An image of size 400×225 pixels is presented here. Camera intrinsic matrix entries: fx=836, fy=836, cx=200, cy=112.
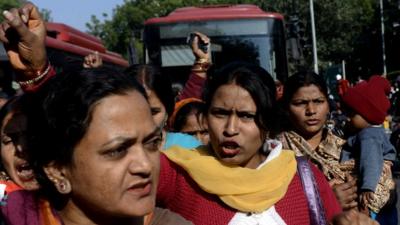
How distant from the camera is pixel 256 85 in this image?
3139 mm

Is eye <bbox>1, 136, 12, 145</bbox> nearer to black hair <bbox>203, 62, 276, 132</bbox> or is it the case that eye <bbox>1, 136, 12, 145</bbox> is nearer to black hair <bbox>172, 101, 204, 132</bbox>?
black hair <bbox>203, 62, 276, 132</bbox>

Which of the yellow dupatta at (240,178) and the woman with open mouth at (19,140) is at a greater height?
the woman with open mouth at (19,140)

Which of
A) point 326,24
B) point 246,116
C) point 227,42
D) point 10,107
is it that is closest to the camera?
point 10,107

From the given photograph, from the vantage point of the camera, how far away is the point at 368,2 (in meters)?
71.3

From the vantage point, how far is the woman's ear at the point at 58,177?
2.07 meters

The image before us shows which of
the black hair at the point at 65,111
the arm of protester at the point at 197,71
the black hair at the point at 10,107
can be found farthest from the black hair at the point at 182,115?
the black hair at the point at 65,111

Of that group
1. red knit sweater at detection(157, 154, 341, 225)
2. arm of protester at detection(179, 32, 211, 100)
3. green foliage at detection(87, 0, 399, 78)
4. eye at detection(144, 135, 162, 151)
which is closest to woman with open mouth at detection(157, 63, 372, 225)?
red knit sweater at detection(157, 154, 341, 225)

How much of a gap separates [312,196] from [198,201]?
41 cm

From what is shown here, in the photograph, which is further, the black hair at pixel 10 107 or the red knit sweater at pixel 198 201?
the red knit sweater at pixel 198 201

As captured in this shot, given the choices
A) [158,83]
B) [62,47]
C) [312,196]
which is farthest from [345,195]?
[62,47]

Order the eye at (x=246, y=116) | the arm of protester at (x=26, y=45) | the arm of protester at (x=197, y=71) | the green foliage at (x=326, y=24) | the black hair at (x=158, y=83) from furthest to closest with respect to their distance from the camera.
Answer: the green foliage at (x=326, y=24), the arm of protester at (x=197, y=71), the black hair at (x=158, y=83), the eye at (x=246, y=116), the arm of protester at (x=26, y=45)

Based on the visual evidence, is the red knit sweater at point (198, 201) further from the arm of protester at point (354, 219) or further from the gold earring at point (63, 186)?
the gold earring at point (63, 186)

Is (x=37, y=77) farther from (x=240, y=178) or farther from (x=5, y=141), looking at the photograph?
(x=240, y=178)

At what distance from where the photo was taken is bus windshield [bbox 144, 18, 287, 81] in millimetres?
12250
